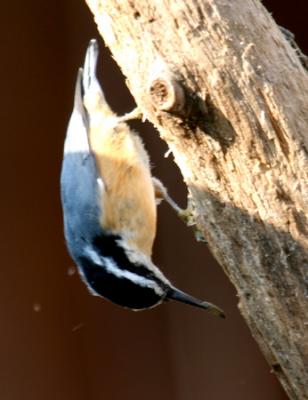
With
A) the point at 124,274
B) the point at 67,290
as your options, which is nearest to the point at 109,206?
the point at 124,274

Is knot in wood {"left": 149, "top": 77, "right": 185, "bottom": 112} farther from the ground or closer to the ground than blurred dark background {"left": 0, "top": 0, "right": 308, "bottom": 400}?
farther from the ground

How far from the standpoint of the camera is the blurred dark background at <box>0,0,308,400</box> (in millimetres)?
2754

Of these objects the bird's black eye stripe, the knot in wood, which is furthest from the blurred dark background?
the knot in wood

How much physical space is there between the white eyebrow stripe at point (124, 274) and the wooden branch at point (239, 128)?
19.5 inches

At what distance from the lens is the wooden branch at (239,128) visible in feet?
4.66

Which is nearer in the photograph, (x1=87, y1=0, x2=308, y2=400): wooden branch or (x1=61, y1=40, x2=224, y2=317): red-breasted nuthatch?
(x1=87, y1=0, x2=308, y2=400): wooden branch

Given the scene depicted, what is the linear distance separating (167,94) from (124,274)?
28.9 inches

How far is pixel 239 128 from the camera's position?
1.42 metres

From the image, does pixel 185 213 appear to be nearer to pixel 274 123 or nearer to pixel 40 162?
pixel 40 162

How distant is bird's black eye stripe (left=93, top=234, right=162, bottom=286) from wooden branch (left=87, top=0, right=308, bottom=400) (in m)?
0.56

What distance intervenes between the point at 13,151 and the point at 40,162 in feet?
0.35

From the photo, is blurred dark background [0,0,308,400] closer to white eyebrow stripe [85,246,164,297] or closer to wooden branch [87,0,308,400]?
white eyebrow stripe [85,246,164,297]

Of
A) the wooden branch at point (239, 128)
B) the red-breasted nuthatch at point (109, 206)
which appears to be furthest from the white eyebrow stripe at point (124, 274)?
the wooden branch at point (239, 128)

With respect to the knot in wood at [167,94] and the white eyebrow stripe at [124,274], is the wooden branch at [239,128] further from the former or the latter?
the white eyebrow stripe at [124,274]
